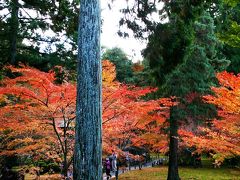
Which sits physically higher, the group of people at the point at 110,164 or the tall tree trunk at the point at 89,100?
the tall tree trunk at the point at 89,100

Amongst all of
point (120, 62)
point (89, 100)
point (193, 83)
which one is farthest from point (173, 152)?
point (120, 62)

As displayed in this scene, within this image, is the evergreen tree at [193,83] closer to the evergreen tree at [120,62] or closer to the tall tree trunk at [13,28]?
the tall tree trunk at [13,28]

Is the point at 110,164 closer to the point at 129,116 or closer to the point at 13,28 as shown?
the point at 129,116

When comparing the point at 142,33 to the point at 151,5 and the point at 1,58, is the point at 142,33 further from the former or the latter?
the point at 1,58

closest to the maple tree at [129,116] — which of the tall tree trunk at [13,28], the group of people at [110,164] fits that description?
the group of people at [110,164]

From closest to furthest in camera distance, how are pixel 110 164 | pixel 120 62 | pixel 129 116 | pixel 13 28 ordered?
pixel 13 28 < pixel 129 116 < pixel 110 164 < pixel 120 62

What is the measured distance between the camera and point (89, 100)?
613 centimetres

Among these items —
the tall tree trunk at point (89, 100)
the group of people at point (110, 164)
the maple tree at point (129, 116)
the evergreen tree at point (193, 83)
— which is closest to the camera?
the tall tree trunk at point (89, 100)

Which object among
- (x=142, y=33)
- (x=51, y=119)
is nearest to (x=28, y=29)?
(x=51, y=119)

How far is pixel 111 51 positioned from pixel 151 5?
120ft

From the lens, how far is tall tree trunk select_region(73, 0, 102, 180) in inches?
236

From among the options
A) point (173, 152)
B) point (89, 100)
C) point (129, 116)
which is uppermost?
point (129, 116)

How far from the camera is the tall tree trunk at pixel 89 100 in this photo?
6.00m

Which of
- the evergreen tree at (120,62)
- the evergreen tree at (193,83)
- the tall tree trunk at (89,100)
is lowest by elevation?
the tall tree trunk at (89,100)
